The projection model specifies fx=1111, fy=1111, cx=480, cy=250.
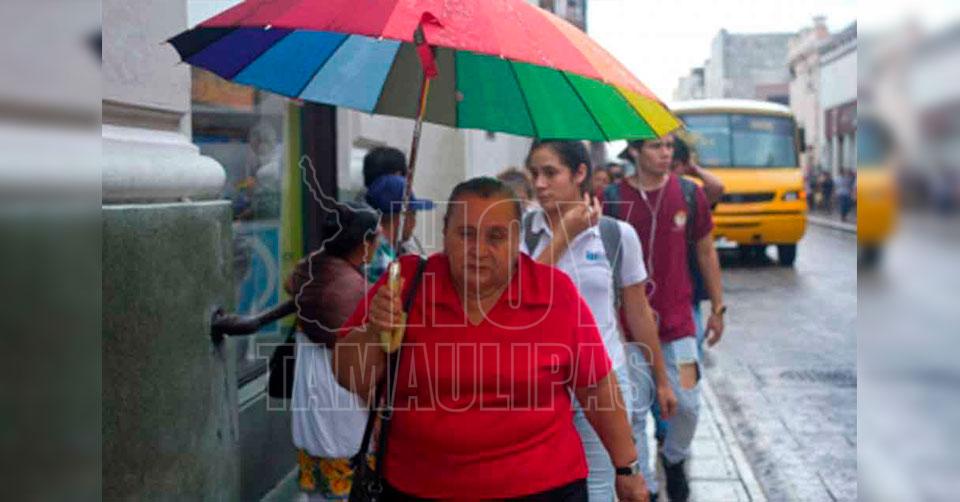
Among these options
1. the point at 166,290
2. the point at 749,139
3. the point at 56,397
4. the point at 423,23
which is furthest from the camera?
the point at 749,139

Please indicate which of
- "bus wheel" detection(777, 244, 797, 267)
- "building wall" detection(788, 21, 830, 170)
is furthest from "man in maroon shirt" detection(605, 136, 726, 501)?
"building wall" detection(788, 21, 830, 170)

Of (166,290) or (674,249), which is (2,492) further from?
(674,249)

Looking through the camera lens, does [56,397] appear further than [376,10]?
No

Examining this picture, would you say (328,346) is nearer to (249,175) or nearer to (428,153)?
(249,175)

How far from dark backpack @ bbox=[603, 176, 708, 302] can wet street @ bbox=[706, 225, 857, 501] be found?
0.92 m

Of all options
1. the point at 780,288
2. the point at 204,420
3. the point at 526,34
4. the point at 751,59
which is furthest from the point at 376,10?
the point at 751,59

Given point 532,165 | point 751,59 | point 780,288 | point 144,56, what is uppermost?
point 751,59

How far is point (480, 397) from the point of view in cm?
309

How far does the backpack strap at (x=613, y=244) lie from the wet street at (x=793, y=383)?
3.80ft

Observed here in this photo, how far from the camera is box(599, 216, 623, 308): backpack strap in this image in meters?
4.78

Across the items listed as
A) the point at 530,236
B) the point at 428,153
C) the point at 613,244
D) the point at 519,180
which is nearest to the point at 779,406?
the point at 519,180

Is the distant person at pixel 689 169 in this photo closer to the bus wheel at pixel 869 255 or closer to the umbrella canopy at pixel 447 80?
the umbrella canopy at pixel 447 80

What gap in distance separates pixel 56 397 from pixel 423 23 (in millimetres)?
1486

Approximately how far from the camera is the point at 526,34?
116 inches
